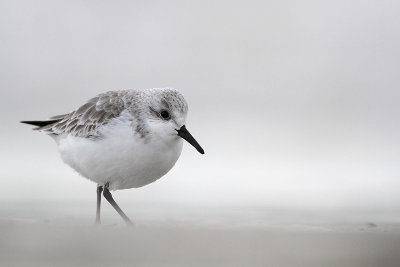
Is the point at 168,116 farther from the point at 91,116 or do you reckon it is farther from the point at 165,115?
the point at 91,116

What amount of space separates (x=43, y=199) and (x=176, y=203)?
112 centimetres

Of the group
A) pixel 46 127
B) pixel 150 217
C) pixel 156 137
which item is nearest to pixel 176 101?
pixel 156 137

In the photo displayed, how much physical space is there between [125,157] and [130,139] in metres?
0.12

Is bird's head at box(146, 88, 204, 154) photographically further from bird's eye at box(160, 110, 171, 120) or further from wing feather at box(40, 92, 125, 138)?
wing feather at box(40, 92, 125, 138)

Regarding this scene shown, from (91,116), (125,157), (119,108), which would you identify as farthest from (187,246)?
(91,116)

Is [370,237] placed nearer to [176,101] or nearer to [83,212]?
[176,101]

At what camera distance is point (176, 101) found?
5.68 m

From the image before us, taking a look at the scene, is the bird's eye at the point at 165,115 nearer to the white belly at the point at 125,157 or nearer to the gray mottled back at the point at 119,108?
the gray mottled back at the point at 119,108

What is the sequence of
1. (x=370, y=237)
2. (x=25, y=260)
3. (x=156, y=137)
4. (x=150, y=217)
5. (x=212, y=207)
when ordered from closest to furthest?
(x=25, y=260) < (x=370, y=237) < (x=156, y=137) < (x=150, y=217) < (x=212, y=207)

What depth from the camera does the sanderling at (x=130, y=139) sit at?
18.1 feet

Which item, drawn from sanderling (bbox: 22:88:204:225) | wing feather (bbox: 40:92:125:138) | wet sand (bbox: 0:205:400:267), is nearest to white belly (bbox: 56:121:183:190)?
sanderling (bbox: 22:88:204:225)

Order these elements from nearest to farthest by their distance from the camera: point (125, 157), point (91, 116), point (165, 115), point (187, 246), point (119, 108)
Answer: point (187, 246) → point (125, 157) → point (165, 115) → point (119, 108) → point (91, 116)

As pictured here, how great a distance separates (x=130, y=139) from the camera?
5500 millimetres

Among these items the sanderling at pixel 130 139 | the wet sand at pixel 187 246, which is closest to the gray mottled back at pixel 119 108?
the sanderling at pixel 130 139
